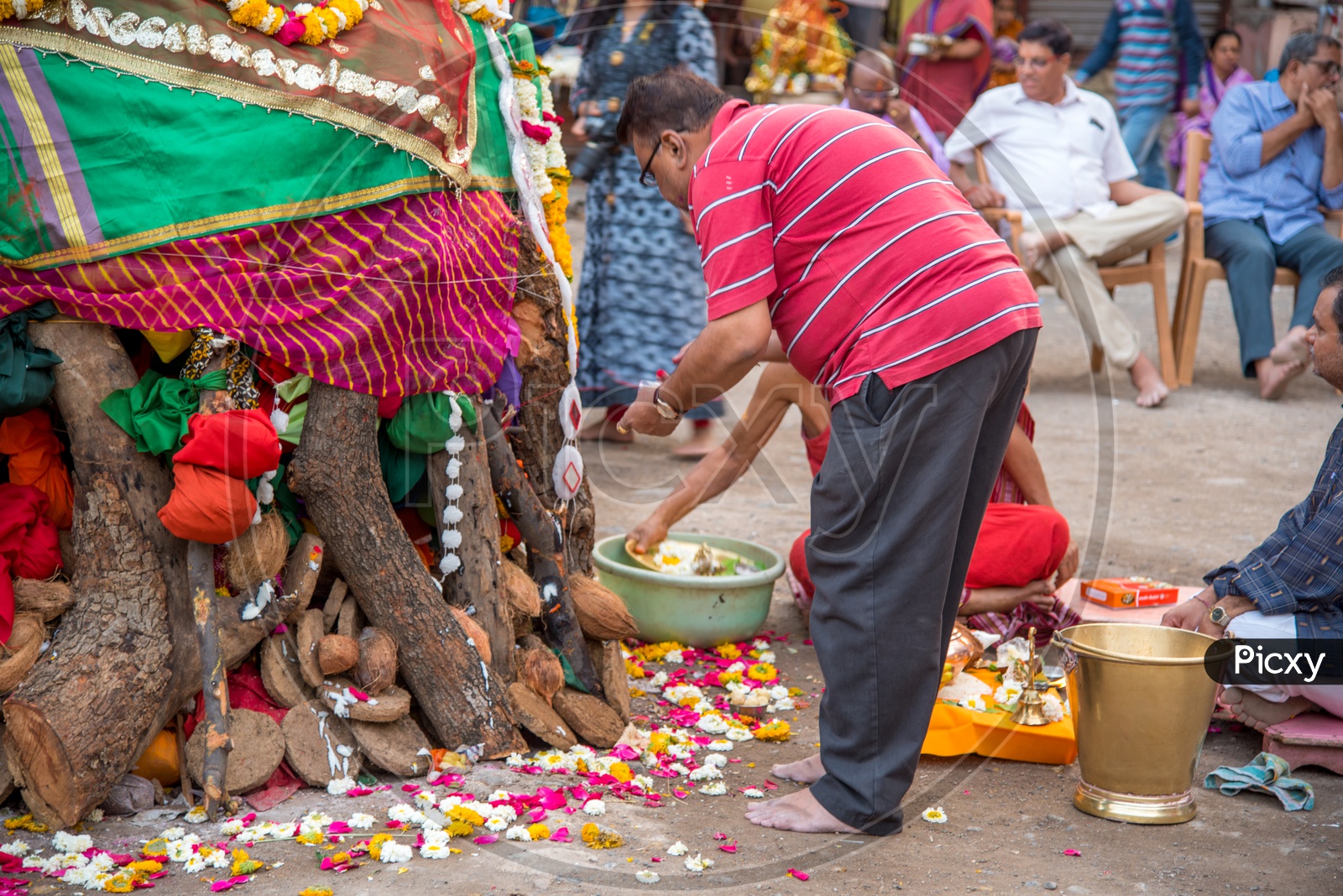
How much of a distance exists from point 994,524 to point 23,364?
2.48 metres

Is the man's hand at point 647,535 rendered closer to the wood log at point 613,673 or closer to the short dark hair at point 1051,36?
the wood log at point 613,673

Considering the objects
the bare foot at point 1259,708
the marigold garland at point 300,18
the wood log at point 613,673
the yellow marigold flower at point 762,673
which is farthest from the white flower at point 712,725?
the marigold garland at point 300,18

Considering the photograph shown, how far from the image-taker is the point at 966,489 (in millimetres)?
2338

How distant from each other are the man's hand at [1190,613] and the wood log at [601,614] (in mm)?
1265

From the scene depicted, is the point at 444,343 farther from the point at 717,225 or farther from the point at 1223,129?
the point at 1223,129

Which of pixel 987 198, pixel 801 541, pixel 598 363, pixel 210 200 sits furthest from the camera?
pixel 987 198

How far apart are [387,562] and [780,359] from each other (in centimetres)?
121

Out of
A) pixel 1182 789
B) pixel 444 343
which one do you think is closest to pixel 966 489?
pixel 1182 789

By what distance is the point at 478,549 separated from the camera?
2719mm

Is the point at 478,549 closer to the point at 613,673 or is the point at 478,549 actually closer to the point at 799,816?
the point at 613,673

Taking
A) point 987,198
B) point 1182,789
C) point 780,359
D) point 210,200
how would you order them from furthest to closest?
point 987,198
point 780,359
point 1182,789
point 210,200

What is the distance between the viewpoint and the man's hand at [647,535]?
3516 millimetres

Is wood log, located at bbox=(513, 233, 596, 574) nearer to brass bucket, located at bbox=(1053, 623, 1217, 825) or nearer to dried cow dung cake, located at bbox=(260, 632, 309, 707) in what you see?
dried cow dung cake, located at bbox=(260, 632, 309, 707)

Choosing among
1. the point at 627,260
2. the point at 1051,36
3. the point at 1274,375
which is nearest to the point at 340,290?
the point at 627,260
